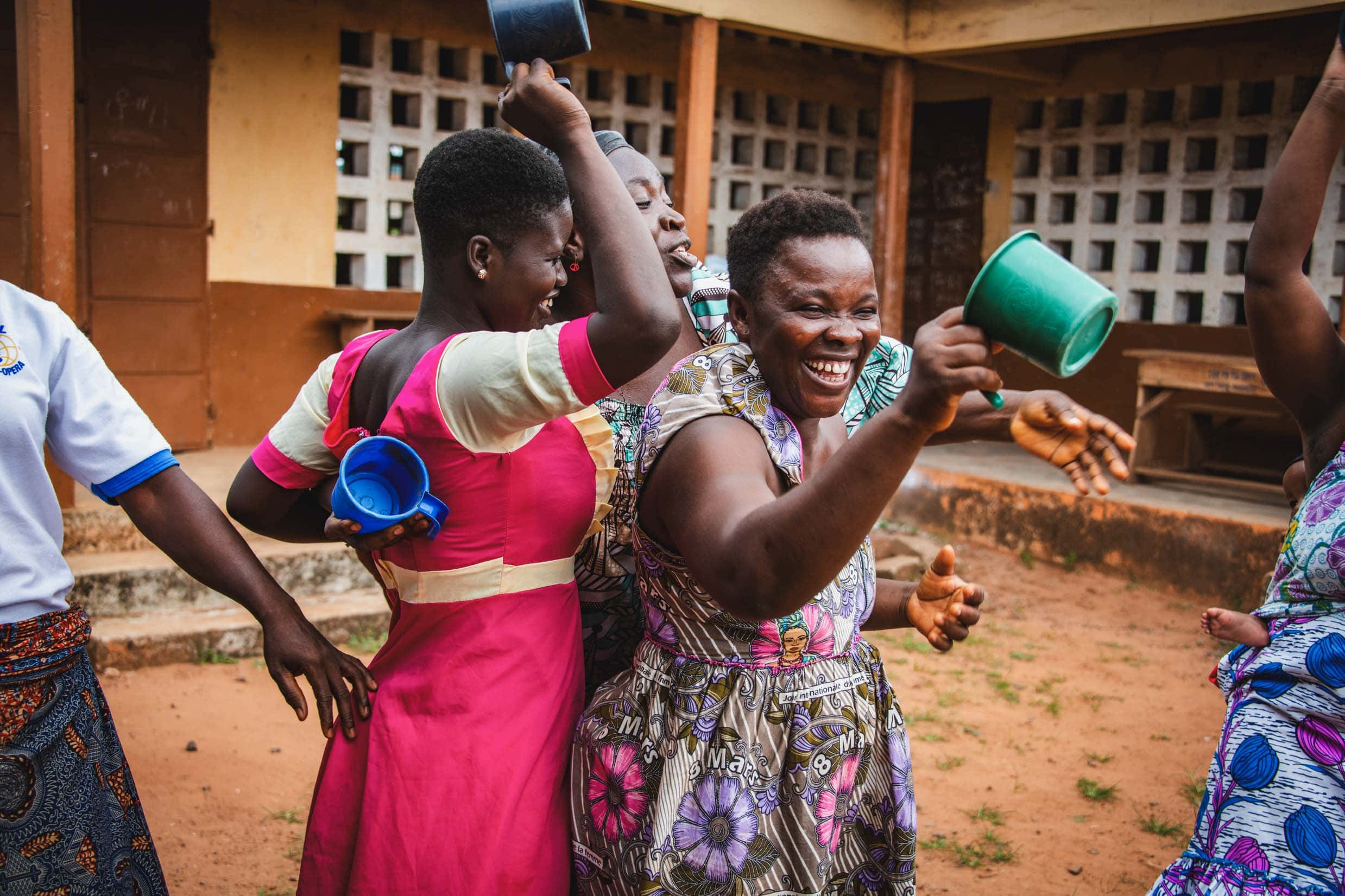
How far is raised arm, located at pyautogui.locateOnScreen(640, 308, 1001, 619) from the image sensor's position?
129cm

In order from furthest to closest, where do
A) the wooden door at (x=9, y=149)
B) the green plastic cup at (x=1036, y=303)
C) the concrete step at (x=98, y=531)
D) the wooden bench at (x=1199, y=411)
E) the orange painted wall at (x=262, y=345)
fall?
the orange painted wall at (x=262, y=345), the wooden bench at (x=1199, y=411), the wooden door at (x=9, y=149), the concrete step at (x=98, y=531), the green plastic cup at (x=1036, y=303)

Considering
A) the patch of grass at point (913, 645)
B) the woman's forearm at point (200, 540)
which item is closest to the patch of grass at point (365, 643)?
the patch of grass at point (913, 645)

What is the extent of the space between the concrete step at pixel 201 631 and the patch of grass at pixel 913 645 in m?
2.61

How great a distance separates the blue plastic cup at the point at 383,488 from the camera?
161 cm

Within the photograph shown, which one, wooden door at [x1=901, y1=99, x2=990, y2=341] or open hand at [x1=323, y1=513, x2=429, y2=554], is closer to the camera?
open hand at [x1=323, y1=513, x2=429, y2=554]

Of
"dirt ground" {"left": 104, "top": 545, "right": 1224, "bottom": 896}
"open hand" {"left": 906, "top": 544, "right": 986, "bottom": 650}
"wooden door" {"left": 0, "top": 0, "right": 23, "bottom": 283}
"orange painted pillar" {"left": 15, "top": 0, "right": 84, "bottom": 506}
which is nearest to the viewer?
"open hand" {"left": 906, "top": 544, "right": 986, "bottom": 650}

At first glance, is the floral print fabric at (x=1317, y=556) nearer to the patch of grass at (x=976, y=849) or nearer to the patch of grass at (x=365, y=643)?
the patch of grass at (x=976, y=849)

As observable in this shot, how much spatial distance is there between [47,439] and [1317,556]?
84.0 inches

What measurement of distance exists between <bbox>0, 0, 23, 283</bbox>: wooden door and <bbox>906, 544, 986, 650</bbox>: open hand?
574 centimetres

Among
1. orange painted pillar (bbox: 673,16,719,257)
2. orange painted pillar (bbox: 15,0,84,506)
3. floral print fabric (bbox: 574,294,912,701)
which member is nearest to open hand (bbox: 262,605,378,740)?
floral print fabric (bbox: 574,294,912,701)

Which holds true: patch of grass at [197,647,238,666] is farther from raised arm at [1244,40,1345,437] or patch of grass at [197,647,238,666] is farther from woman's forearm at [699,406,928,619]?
raised arm at [1244,40,1345,437]

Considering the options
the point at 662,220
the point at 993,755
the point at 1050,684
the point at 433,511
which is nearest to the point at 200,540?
the point at 433,511

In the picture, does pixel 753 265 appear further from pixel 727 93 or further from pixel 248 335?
pixel 727 93

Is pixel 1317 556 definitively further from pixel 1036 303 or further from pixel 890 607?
pixel 1036 303
